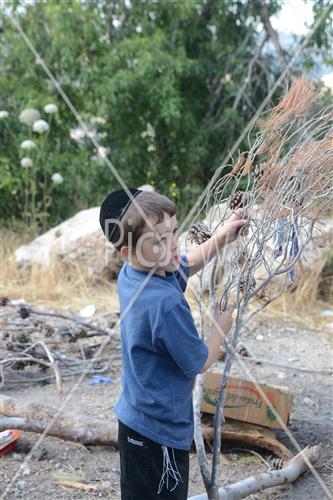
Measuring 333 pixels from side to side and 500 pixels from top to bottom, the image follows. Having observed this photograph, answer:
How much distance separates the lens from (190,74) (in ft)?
22.6

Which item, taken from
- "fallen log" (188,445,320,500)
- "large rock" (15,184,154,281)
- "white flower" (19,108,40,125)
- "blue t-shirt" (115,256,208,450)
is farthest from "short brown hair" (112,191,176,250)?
"white flower" (19,108,40,125)

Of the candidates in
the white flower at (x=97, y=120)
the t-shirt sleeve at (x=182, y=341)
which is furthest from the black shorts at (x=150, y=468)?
the white flower at (x=97, y=120)

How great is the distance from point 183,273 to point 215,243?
148 millimetres

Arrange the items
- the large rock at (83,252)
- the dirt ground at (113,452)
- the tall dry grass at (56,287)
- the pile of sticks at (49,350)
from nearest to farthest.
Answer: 1. the dirt ground at (113,452)
2. the pile of sticks at (49,350)
3. the tall dry grass at (56,287)
4. the large rock at (83,252)

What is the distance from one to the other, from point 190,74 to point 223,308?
16.4 feet

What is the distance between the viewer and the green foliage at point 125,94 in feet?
22.5

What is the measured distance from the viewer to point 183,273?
7.22 feet

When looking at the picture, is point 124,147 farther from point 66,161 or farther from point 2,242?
point 2,242

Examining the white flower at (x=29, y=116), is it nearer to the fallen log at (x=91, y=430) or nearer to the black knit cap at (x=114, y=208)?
the fallen log at (x=91, y=430)

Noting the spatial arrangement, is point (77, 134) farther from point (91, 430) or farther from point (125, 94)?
point (91, 430)

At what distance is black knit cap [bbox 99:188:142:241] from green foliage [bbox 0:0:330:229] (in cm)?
480

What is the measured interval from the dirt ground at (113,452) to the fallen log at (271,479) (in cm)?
7

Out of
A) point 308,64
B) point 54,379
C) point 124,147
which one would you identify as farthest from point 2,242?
point 308,64

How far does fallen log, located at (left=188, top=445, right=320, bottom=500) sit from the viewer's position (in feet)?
8.04
